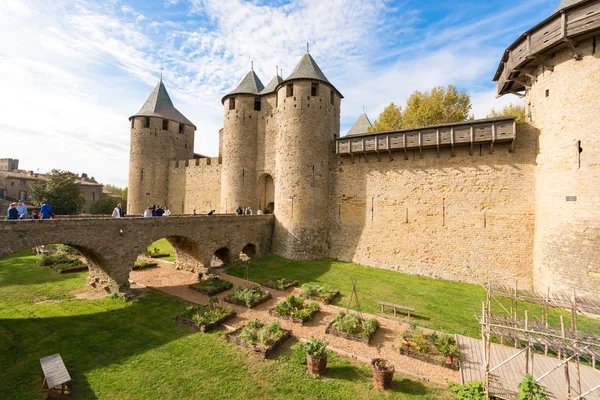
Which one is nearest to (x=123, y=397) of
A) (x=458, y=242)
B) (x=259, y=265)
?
(x=259, y=265)

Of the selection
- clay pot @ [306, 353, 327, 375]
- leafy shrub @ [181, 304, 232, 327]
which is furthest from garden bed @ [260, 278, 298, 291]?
clay pot @ [306, 353, 327, 375]

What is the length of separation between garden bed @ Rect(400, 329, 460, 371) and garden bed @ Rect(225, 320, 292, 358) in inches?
148

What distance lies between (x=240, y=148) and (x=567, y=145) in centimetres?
1986

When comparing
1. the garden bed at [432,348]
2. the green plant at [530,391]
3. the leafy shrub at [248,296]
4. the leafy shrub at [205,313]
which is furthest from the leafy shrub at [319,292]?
the green plant at [530,391]

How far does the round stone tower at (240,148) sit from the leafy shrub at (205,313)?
40.8 ft

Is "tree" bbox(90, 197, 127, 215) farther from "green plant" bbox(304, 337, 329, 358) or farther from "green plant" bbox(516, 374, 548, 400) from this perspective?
"green plant" bbox(516, 374, 548, 400)

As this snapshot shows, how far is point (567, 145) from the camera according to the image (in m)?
11.3

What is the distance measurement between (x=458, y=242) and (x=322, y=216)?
864cm

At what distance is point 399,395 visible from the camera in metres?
6.32

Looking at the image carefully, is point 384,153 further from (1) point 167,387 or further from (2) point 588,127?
(1) point 167,387

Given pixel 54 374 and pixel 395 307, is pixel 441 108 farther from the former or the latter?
pixel 54 374

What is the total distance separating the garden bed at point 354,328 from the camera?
342 inches

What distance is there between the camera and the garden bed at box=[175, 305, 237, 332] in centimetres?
928

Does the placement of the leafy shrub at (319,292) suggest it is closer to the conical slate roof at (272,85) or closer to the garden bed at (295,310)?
the garden bed at (295,310)
